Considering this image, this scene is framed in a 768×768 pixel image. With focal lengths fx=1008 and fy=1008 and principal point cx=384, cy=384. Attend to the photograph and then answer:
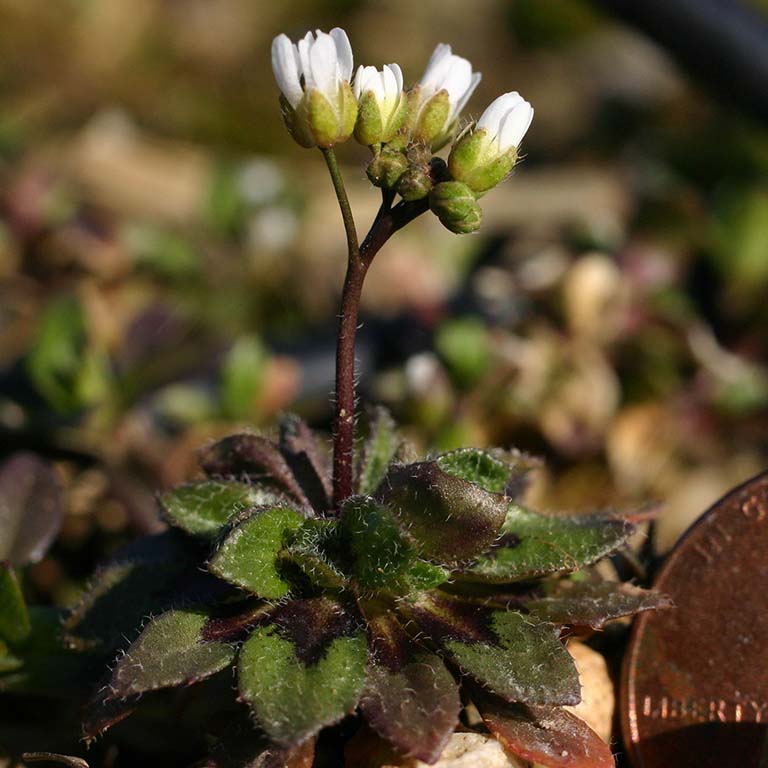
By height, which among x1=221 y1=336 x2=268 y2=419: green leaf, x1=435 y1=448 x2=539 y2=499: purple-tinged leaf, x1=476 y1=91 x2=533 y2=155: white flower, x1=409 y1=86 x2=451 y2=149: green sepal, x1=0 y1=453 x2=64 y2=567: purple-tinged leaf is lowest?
x1=0 y1=453 x2=64 y2=567: purple-tinged leaf

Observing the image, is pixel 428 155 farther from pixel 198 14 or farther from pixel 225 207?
pixel 198 14

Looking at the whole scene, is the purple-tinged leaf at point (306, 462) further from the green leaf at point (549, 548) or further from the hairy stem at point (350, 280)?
the green leaf at point (549, 548)

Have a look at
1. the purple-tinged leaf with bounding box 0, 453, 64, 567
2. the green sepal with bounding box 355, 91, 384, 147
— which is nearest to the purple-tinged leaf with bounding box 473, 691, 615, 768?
the green sepal with bounding box 355, 91, 384, 147

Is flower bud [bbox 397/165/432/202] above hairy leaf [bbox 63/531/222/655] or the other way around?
above

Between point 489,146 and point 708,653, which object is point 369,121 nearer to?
point 489,146

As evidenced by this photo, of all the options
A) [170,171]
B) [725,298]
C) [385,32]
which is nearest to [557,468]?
[725,298]

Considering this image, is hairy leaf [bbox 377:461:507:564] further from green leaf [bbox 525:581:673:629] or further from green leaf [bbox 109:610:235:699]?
green leaf [bbox 109:610:235:699]
